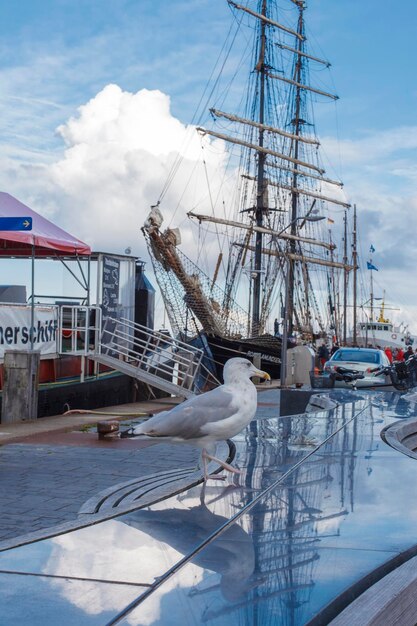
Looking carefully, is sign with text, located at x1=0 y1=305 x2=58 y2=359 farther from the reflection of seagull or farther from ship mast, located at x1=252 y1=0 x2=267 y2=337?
ship mast, located at x1=252 y1=0 x2=267 y2=337

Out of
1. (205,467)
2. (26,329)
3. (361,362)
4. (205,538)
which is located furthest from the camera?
(361,362)

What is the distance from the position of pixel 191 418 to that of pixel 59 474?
3.85m

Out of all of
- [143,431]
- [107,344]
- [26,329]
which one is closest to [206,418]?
[143,431]

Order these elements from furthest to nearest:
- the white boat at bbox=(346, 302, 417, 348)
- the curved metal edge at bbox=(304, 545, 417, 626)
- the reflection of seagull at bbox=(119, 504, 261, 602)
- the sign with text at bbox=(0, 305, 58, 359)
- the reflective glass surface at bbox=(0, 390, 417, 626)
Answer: the white boat at bbox=(346, 302, 417, 348)
the sign with text at bbox=(0, 305, 58, 359)
the reflection of seagull at bbox=(119, 504, 261, 602)
the reflective glass surface at bbox=(0, 390, 417, 626)
the curved metal edge at bbox=(304, 545, 417, 626)

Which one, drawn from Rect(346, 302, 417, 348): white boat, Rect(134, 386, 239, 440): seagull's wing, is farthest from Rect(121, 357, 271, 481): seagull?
Rect(346, 302, 417, 348): white boat

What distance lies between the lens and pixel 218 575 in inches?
157

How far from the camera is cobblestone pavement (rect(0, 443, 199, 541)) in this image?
7.25 meters

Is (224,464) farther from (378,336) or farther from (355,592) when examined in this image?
(378,336)

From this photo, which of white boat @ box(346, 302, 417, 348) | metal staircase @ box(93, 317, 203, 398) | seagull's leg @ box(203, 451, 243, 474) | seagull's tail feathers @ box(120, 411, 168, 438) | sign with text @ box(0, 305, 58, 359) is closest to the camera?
seagull's tail feathers @ box(120, 411, 168, 438)

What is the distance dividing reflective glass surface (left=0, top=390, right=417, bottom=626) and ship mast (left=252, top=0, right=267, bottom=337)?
42847mm

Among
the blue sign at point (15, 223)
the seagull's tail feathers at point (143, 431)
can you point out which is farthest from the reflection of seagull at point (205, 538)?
the blue sign at point (15, 223)

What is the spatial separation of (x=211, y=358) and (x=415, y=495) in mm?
31130

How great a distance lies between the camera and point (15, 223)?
1477cm

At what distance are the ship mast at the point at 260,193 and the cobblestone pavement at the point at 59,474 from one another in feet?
125
